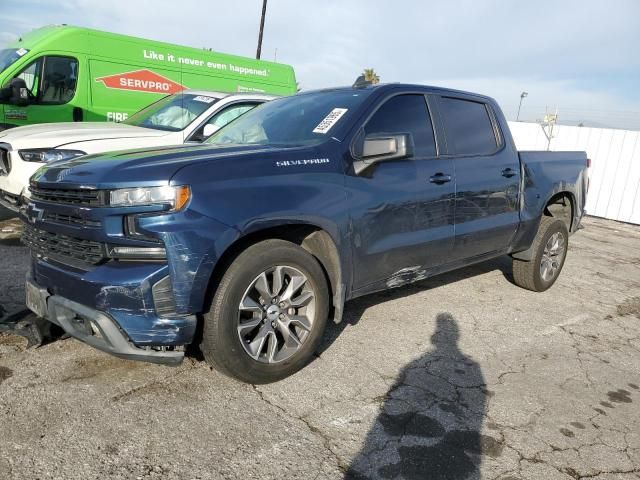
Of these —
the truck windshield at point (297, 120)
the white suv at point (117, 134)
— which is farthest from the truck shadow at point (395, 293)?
the white suv at point (117, 134)

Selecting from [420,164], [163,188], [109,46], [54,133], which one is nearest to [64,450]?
[163,188]

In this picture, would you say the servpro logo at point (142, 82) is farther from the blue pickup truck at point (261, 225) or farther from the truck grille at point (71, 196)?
the truck grille at point (71, 196)

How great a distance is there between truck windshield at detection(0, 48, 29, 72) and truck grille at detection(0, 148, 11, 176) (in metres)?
3.21

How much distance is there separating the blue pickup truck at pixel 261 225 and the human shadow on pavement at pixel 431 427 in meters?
0.62

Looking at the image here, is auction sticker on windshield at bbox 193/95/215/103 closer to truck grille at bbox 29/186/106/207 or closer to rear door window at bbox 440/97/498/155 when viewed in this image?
rear door window at bbox 440/97/498/155

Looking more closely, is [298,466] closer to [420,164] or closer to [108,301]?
[108,301]

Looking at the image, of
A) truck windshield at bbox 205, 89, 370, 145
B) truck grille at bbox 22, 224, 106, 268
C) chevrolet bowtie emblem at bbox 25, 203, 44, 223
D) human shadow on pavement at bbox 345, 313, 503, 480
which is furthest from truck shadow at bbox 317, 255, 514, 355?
chevrolet bowtie emblem at bbox 25, 203, 44, 223

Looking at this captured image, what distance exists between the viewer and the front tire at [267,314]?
2.78 m

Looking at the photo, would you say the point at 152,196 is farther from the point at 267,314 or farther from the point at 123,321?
the point at 267,314

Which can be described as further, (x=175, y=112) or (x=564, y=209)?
(x=175, y=112)

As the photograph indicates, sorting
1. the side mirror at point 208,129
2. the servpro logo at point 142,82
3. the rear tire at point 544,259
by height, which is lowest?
the rear tire at point 544,259

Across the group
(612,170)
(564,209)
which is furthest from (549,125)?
(564,209)

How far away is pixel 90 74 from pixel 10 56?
1.21 metres

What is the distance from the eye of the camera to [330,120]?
139 inches
